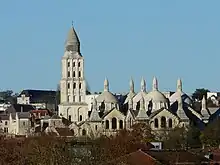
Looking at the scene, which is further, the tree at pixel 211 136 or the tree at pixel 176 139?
the tree at pixel 211 136

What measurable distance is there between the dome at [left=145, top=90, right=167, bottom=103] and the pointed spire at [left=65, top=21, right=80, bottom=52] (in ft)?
41.5

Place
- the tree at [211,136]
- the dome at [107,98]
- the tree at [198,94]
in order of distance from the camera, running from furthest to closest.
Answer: the tree at [198,94]
the dome at [107,98]
the tree at [211,136]

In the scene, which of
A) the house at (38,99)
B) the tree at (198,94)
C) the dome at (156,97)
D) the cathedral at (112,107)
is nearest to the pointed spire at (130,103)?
the cathedral at (112,107)

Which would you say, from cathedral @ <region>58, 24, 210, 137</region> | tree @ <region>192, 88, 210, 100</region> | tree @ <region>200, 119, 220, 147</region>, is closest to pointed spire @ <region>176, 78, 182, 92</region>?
cathedral @ <region>58, 24, 210, 137</region>

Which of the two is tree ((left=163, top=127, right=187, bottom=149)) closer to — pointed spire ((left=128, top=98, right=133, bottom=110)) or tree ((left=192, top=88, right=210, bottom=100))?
pointed spire ((left=128, top=98, right=133, bottom=110))

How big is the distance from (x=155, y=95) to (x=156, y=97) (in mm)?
407

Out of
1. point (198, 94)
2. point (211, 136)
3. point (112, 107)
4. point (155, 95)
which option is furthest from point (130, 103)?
point (198, 94)

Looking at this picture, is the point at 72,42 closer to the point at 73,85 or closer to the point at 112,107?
the point at 73,85

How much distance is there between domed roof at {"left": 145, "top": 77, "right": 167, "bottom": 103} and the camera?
126 metres

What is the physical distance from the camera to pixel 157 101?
125562 millimetres

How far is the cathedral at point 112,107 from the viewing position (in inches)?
4798

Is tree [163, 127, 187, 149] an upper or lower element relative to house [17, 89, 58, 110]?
lower

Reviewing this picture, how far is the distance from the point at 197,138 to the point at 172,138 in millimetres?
8263

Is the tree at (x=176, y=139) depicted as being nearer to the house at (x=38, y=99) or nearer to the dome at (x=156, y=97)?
the dome at (x=156, y=97)
